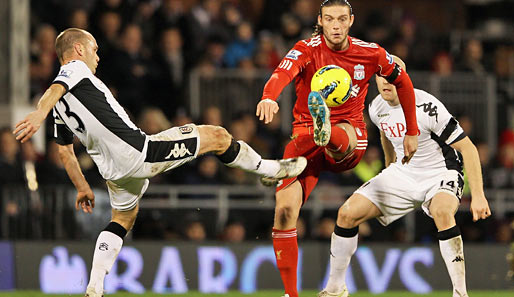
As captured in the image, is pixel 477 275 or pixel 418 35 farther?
pixel 418 35

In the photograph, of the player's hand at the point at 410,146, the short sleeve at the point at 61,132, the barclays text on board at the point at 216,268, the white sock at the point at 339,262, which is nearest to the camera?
the short sleeve at the point at 61,132

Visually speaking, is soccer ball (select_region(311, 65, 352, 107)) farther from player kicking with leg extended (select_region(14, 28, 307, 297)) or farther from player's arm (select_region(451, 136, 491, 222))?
player's arm (select_region(451, 136, 491, 222))

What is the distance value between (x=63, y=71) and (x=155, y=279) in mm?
4920

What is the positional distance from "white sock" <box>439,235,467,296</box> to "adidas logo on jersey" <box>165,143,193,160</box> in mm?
2184

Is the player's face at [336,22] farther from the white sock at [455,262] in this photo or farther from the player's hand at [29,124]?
the player's hand at [29,124]

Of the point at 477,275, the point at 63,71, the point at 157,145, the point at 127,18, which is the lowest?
the point at 477,275

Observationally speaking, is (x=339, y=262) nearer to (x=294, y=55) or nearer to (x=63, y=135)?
(x=294, y=55)

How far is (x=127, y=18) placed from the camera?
13.9 metres

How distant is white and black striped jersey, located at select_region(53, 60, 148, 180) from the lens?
7.55 meters

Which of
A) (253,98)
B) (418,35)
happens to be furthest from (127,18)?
(418,35)

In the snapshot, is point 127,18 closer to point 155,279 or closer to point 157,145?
point 155,279

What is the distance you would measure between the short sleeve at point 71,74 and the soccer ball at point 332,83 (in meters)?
1.73

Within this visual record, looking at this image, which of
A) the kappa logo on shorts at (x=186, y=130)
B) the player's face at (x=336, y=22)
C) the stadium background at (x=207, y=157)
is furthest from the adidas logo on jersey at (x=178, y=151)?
the stadium background at (x=207, y=157)

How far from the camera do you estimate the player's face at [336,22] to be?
324 inches
